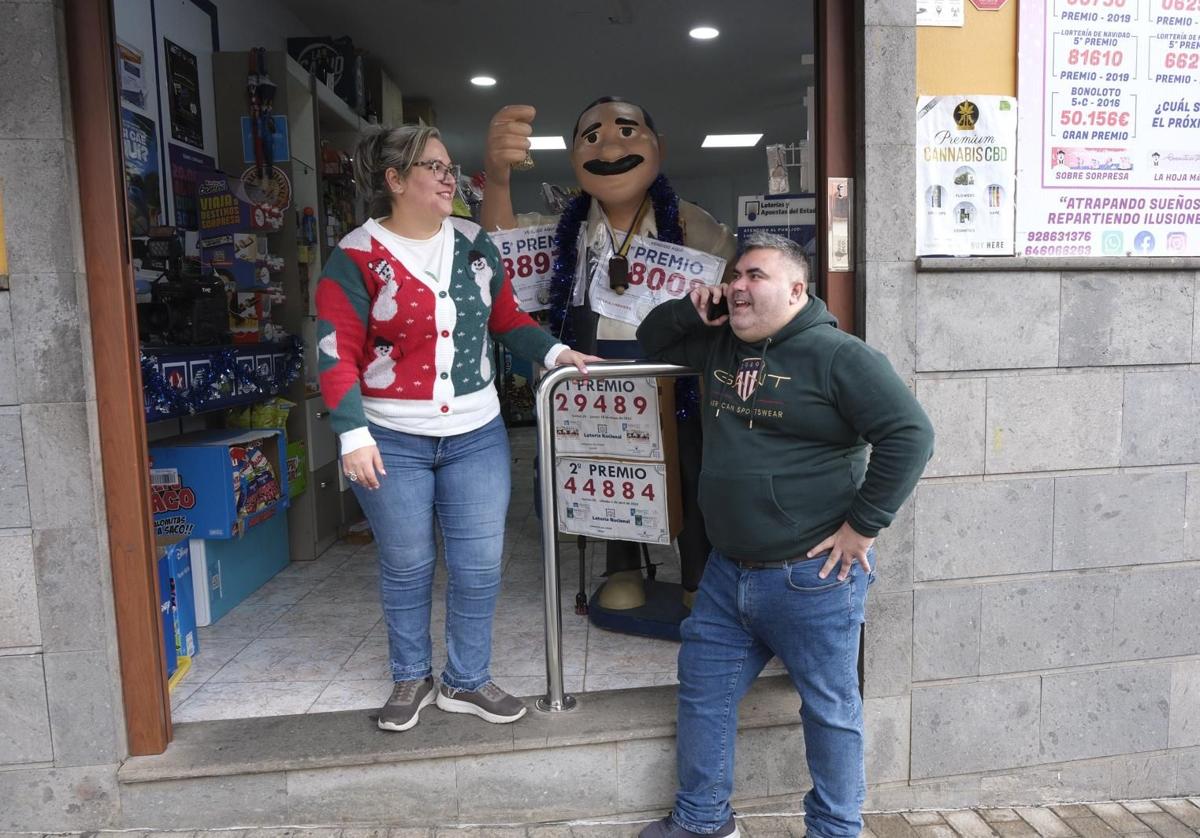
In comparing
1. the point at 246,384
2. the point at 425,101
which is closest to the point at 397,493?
the point at 246,384

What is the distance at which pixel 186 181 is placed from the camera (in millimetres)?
3719

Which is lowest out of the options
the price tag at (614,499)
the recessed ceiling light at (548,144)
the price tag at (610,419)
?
the price tag at (614,499)

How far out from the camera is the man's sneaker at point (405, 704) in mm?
2195

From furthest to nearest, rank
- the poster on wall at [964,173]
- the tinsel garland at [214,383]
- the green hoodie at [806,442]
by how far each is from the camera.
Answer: the tinsel garland at [214,383], the poster on wall at [964,173], the green hoodie at [806,442]

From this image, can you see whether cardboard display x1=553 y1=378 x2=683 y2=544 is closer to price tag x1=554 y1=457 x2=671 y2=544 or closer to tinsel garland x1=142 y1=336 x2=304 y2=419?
price tag x1=554 y1=457 x2=671 y2=544

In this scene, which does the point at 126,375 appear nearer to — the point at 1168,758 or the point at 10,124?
the point at 10,124

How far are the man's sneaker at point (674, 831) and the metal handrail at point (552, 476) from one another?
1.21 ft

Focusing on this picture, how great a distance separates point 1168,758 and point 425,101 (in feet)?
22.3

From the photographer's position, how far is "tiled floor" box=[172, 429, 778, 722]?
2.48 metres

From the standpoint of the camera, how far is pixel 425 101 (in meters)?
7.30

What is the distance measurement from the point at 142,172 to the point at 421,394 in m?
2.08

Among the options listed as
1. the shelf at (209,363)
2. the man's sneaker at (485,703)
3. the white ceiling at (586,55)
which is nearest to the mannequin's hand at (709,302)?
the man's sneaker at (485,703)

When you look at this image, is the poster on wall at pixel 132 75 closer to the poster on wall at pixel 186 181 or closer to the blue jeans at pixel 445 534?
the poster on wall at pixel 186 181

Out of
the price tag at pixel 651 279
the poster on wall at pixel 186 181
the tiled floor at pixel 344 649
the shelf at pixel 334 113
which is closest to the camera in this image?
the tiled floor at pixel 344 649
